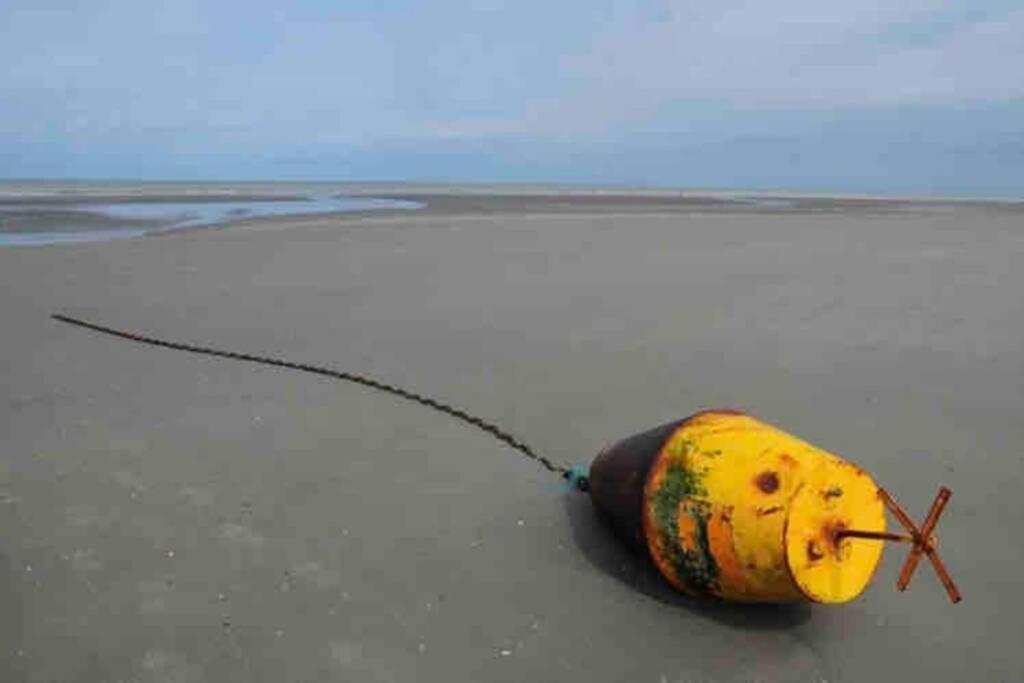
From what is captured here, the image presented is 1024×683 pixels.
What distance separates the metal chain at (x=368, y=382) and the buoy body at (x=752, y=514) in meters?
0.94

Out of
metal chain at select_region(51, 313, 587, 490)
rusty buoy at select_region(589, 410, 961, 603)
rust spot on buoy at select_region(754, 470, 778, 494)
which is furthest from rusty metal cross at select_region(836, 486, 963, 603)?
metal chain at select_region(51, 313, 587, 490)

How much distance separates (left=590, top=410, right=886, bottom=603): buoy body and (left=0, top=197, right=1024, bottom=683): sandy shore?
0.81 feet

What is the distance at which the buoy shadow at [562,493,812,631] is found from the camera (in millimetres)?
3307

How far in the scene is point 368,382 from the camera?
6.10 metres

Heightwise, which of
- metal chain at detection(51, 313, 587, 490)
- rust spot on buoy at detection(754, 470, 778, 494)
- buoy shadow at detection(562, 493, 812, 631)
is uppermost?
rust spot on buoy at detection(754, 470, 778, 494)

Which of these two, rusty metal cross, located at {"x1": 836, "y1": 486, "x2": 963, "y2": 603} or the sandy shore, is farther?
the sandy shore

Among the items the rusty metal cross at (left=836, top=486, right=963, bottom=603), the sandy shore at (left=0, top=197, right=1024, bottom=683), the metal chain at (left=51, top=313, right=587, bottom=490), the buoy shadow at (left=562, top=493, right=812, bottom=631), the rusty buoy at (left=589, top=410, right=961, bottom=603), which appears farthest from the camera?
the metal chain at (left=51, top=313, right=587, bottom=490)

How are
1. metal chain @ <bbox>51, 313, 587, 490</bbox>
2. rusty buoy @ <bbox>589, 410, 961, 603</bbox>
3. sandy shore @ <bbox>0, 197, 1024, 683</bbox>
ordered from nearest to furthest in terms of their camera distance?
1. rusty buoy @ <bbox>589, 410, 961, 603</bbox>
2. sandy shore @ <bbox>0, 197, 1024, 683</bbox>
3. metal chain @ <bbox>51, 313, 587, 490</bbox>

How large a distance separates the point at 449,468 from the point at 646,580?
1.46 meters

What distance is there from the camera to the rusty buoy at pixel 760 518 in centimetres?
298

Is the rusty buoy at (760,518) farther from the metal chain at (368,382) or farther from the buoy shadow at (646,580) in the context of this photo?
the metal chain at (368,382)

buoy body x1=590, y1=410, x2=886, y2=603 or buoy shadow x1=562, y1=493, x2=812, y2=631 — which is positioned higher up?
buoy body x1=590, y1=410, x2=886, y2=603

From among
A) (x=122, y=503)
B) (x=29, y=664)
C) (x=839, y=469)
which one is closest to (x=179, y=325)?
(x=122, y=503)

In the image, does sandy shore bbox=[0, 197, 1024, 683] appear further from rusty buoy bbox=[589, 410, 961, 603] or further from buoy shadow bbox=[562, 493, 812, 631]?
rusty buoy bbox=[589, 410, 961, 603]
